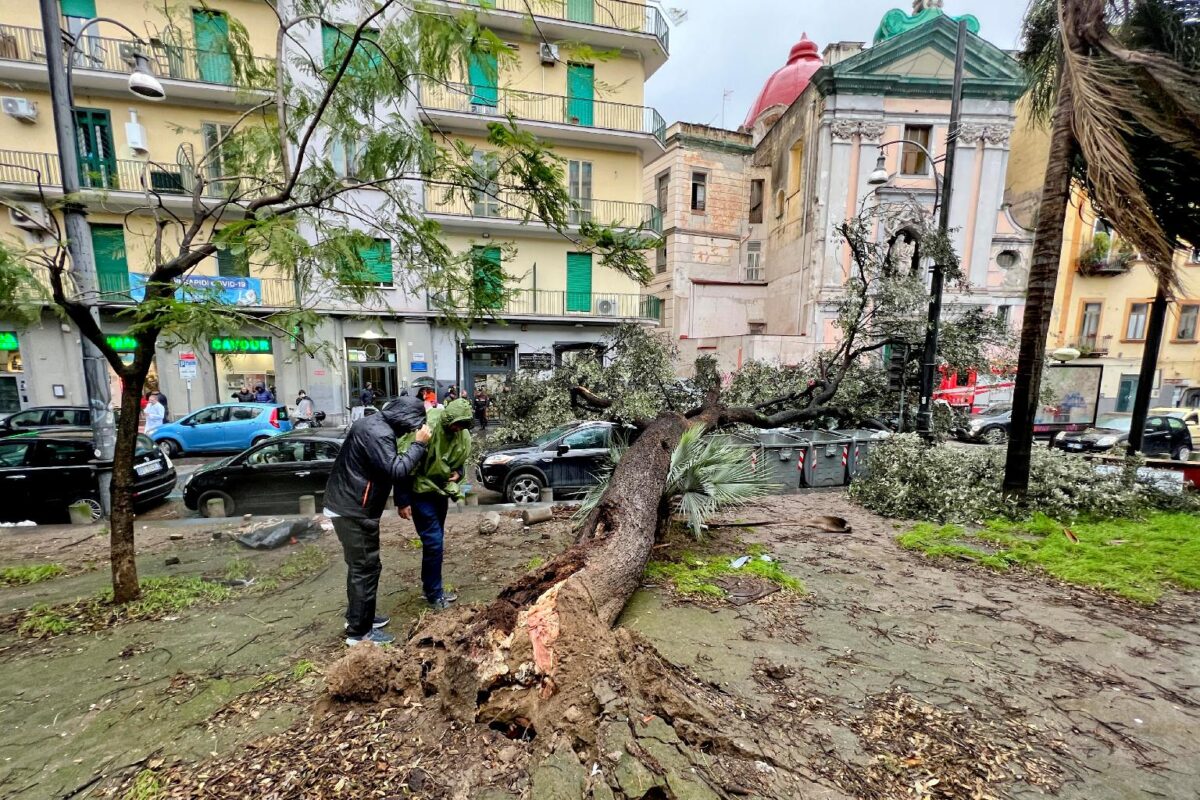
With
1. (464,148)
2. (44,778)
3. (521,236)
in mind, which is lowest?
(44,778)

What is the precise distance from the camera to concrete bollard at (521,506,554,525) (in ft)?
22.5

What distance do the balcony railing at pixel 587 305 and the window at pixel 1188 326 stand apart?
81.3ft

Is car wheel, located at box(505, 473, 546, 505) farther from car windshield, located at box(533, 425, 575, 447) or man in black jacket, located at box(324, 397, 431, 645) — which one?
man in black jacket, located at box(324, 397, 431, 645)

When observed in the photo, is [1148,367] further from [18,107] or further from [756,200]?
[18,107]

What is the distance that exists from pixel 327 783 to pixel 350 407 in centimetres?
1655

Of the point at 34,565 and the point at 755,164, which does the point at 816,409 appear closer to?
the point at 34,565

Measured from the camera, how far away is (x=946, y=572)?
4.99 meters

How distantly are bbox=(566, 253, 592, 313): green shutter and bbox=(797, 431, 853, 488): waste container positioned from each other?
11.1 m

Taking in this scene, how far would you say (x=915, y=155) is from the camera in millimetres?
20422

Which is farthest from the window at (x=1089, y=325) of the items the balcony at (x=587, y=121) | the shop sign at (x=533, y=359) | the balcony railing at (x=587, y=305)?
the shop sign at (x=533, y=359)

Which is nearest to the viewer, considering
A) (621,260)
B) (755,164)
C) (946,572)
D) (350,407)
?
(621,260)

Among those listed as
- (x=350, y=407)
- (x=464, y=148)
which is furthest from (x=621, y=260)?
(x=350, y=407)

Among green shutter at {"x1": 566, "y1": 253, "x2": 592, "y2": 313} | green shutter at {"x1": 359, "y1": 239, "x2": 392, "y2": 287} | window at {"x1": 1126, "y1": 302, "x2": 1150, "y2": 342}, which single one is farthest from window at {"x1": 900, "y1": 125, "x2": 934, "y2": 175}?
green shutter at {"x1": 359, "y1": 239, "x2": 392, "y2": 287}

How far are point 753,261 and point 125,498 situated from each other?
27.6 m
